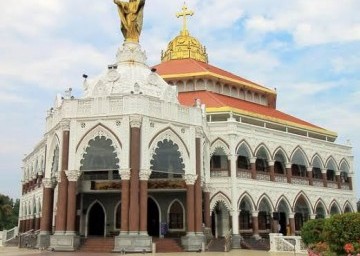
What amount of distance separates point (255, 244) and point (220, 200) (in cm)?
338

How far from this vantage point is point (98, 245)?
2228cm

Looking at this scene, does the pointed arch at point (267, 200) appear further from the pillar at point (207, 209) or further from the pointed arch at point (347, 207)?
the pointed arch at point (347, 207)

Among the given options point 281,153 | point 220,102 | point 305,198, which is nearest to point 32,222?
point 220,102

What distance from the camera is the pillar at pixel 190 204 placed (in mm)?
22812

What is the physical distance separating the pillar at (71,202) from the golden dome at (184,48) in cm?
2183

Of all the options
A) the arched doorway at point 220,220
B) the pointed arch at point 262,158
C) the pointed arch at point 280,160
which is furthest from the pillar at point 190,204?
the pointed arch at point 280,160

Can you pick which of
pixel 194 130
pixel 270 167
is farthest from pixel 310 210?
pixel 194 130

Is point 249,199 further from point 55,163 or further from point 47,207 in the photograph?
point 47,207

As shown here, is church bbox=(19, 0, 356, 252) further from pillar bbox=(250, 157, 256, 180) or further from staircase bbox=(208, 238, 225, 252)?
staircase bbox=(208, 238, 225, 252)

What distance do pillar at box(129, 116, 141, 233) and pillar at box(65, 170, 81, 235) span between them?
9.42 feet

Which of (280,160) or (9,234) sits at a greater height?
(280,160)

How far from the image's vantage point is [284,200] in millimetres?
31141

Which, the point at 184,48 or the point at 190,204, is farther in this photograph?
the point at 184,48

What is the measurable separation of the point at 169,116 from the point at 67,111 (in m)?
5.24
